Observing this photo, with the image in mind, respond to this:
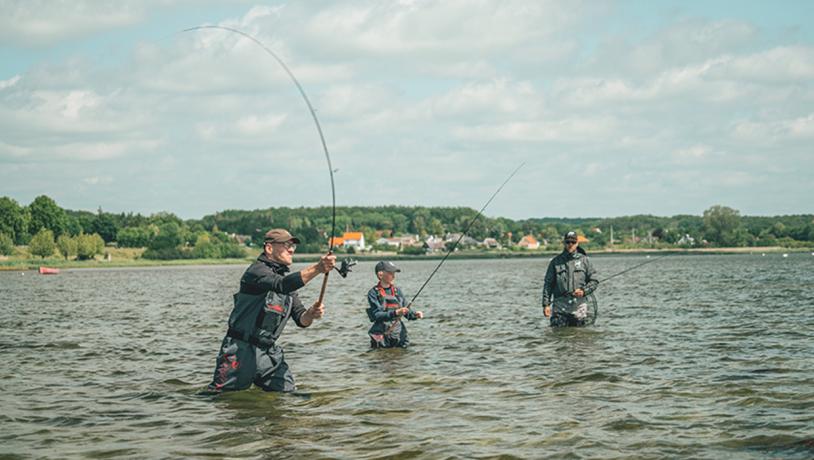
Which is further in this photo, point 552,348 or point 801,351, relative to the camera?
point 552,348

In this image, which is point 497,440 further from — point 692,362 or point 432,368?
point 692,362

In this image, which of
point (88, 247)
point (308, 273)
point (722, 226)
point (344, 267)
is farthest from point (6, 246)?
point (308, 273)

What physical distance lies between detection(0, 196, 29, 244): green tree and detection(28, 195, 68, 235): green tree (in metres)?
2.22

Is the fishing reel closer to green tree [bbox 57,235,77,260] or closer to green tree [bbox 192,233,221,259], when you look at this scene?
green tree [bbox 57,235,77,260]

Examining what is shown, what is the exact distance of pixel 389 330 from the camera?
1484 cm

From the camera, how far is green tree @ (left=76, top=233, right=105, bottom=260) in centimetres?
14575

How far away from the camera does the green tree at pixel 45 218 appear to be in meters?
156

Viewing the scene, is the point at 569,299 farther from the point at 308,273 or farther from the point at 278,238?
the point at 308,273

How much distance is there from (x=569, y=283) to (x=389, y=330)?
12.4ft

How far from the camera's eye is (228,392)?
33.3 feet

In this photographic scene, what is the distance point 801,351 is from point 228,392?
970cm

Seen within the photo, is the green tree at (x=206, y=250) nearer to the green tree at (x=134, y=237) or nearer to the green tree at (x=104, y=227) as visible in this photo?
the green tree at (x=134, y=237)

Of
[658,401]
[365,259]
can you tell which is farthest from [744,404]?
[365,259]

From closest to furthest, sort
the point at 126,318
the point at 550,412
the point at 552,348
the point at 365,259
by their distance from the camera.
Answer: the point at 550,412, the point at 552,348, the point at 126,318, the point at 365,259
